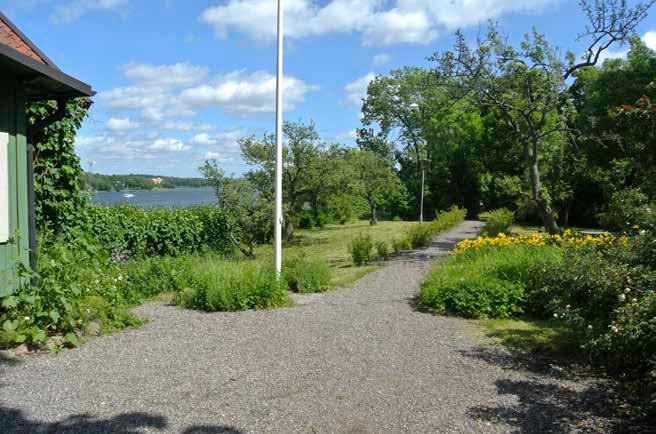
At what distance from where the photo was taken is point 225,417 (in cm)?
398

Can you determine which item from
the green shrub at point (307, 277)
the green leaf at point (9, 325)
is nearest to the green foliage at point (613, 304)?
the green shrub at point (307, 277)

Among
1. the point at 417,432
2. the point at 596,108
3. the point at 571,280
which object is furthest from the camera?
the point at 596,108

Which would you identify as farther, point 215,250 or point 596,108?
point 596,108

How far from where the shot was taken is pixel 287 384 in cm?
471

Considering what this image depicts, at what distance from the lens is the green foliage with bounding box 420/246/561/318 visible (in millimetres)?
7691

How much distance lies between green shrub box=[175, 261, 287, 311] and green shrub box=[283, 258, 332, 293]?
3.94 ft

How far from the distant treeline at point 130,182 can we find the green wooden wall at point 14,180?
340 centimetres

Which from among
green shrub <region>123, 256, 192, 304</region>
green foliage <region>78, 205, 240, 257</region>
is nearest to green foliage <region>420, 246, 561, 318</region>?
green shrub <region>123, 256, 192, 304</region>

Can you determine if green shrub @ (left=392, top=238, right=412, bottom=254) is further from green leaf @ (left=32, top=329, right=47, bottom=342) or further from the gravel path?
green leaf @ (left=32, top=329, right=47, bottom=342)

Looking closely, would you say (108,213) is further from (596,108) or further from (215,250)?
(596,108)

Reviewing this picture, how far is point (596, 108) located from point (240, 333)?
1363 inches

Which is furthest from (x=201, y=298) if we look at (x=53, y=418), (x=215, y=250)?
(x=215, y=250)

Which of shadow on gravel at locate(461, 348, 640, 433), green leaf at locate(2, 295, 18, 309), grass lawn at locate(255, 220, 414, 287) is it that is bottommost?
grass lawn at locate(255, 220, 414, 287)

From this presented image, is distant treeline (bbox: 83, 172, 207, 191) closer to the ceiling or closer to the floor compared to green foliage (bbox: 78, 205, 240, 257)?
closer to the ceiling
